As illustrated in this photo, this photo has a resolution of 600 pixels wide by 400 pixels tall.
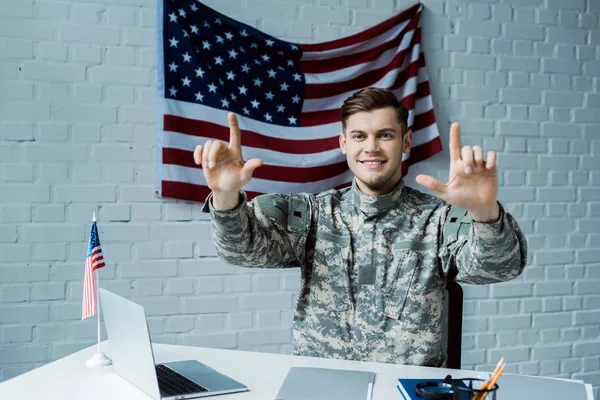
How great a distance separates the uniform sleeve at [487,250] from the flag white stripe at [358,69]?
1239mm

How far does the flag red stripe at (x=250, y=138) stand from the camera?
2479 mm

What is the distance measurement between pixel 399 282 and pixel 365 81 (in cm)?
131

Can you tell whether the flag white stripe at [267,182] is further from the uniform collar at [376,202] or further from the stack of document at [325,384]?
the stack of document at [325,384]

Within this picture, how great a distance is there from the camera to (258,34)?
2.55 m

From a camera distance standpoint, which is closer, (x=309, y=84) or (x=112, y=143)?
(x=112, y=143)

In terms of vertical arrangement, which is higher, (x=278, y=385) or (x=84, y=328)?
(x=278, y=385)

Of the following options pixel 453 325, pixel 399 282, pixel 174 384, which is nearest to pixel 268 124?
pixel 399 282

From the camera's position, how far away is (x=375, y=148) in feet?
5.67

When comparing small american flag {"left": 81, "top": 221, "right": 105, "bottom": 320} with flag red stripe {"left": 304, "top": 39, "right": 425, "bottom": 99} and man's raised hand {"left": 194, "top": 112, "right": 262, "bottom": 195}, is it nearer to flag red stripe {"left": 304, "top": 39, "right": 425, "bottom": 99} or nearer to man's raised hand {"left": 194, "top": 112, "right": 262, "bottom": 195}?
man's raised hand {"left": 194, "top": 112, "right": 262, "bottom": 195}

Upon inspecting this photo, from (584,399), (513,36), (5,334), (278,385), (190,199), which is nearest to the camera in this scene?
(584,399)

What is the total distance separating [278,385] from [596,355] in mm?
2438

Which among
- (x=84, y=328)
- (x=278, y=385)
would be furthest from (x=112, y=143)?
(x=278, y=385)

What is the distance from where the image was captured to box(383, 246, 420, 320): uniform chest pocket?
1.67m

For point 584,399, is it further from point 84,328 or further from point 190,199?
point 84,328
